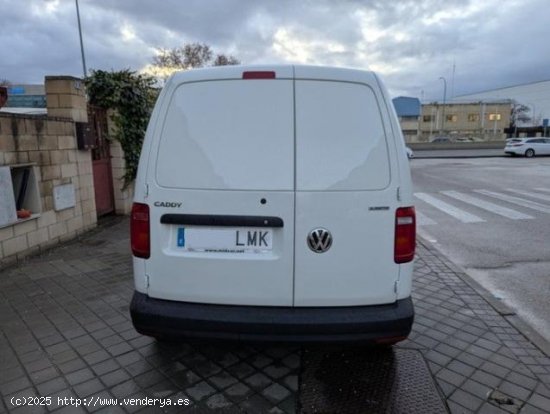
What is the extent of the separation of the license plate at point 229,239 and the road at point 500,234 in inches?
115

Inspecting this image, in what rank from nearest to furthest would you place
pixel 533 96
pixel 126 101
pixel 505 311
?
pixel 505 311 < pixel 126 101 < pixel 533 96

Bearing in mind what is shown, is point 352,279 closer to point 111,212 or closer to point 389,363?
point 389,363

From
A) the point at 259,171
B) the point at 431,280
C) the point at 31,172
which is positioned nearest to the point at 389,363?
the point at 259,171

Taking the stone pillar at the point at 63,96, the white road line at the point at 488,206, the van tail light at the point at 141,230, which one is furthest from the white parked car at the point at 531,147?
the van tail light at the point at 141,230

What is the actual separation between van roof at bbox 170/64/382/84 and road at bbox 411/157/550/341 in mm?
2991

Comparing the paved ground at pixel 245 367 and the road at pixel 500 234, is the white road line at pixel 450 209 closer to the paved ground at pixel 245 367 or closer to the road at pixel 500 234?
the road at pixel 500 234

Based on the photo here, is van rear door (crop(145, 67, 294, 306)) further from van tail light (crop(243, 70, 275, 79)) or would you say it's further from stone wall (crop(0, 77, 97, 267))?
stone wall (crop(0, 77, 97, 267))

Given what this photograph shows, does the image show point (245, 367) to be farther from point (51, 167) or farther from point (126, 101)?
point (126, 101)

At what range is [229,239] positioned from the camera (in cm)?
235

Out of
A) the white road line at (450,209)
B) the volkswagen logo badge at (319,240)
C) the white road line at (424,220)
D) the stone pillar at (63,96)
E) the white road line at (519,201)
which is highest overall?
the stone pillar at (63,96)

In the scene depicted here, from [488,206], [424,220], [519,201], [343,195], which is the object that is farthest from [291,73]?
[519,201]

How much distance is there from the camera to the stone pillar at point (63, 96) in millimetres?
6332

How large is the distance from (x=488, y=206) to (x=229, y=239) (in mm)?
9354

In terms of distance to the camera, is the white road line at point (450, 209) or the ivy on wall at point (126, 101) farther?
the white road line at point (450, 209)
